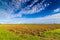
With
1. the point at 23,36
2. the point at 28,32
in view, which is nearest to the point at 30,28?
the point at 28,32

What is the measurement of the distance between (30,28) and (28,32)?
4.9 inches

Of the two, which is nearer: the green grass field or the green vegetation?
the green grass field

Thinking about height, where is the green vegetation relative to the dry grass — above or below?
below

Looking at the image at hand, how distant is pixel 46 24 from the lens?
3807mm

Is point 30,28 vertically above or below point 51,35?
above

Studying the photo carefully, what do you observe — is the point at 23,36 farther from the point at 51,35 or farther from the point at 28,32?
→ the point at 51,35

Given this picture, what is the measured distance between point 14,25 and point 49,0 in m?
0.97

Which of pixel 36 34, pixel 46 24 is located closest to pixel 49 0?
pixel 46 24

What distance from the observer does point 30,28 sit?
3.73 metres

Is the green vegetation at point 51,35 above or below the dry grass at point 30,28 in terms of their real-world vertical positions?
below

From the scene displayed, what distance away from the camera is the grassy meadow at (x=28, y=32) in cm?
360

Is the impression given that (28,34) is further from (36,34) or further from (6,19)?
(6,19)

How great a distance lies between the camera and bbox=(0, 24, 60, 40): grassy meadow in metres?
3.60

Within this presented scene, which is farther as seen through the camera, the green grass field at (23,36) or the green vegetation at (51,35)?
the green vegetation at (51,35)
